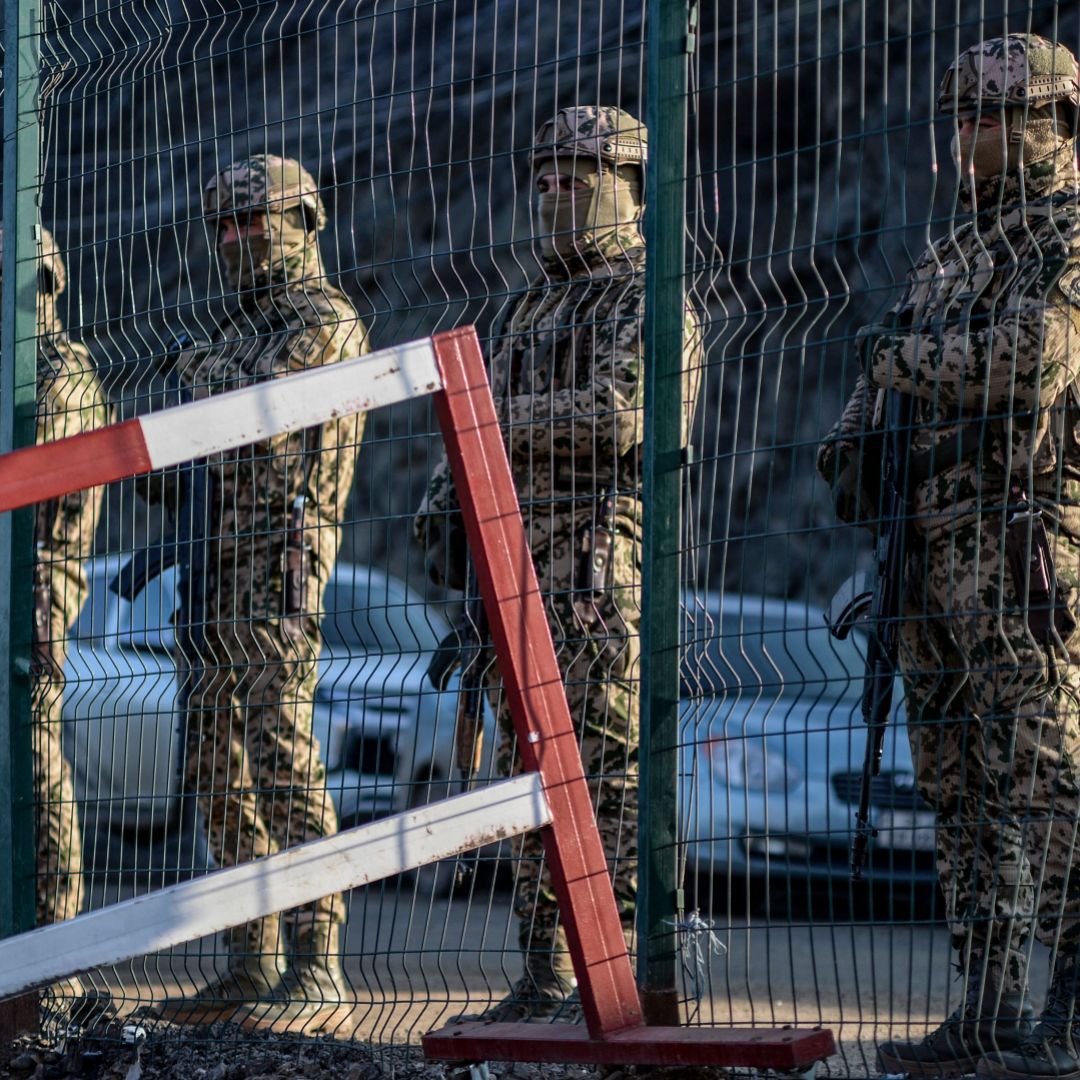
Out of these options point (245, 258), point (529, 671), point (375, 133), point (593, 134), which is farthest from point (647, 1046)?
point (245, 258)

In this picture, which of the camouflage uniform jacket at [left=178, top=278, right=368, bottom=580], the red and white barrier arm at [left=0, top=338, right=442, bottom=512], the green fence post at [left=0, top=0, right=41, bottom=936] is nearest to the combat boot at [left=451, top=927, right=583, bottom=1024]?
the camouflage uniform jacket at [left=178, top=278, right=368, bottom=580]

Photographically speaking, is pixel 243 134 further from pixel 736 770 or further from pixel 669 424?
pixel 736 770

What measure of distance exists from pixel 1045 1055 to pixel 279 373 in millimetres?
2439

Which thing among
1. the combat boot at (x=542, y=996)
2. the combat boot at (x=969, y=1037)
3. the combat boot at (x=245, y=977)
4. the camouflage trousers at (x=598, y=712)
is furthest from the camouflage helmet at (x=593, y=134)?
the combat boot at (x=969, y=1037)

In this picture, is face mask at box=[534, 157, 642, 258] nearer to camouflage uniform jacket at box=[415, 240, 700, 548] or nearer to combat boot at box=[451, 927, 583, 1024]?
camouflage uniform jacket at box=[415, 240, 700, 548]

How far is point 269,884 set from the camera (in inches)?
108

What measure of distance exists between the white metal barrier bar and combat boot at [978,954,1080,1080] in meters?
1.11

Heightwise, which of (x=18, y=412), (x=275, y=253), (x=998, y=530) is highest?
(x=275, y=253)

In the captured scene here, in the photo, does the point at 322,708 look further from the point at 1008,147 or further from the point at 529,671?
the point at 529,671

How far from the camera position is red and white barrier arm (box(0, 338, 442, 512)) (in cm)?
261

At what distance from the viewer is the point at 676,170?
369 centimetres

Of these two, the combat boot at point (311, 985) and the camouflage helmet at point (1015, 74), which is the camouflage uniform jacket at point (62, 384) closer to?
the combat boot at point (311, 985)

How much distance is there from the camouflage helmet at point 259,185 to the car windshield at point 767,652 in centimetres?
165

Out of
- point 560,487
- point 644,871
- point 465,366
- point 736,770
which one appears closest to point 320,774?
point 560,487
